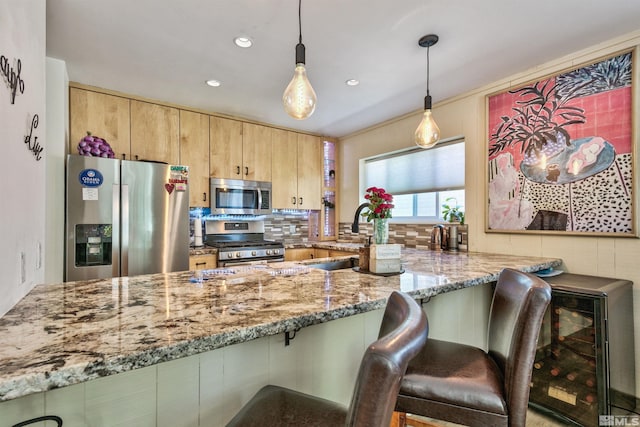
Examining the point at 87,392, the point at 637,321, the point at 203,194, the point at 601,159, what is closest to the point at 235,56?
the point at 203,194

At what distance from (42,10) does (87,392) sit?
1730mm

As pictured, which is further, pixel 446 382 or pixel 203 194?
pixel 203 194

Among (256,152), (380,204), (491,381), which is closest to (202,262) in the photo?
(256,152)

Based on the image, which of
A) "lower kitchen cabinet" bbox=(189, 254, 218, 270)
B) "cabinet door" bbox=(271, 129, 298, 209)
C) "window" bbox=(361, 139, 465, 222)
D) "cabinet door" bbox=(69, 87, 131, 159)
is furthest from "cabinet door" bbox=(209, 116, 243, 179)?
"window" bbox=(361, 139, 465, 222)

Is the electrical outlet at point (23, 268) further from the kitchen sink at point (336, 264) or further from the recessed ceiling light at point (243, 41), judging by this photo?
the recessed ceiling light at point (243, 41)

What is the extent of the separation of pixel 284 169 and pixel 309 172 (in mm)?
397

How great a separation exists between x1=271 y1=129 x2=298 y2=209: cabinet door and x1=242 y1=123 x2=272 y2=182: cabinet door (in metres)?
0.09

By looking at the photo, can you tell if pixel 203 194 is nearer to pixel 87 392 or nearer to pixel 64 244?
pixel 64 244

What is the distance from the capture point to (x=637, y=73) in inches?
76.1

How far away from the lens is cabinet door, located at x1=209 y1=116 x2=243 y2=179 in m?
3.50

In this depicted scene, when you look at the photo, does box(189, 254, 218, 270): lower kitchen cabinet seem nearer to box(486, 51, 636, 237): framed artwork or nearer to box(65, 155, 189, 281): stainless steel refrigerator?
box(65, 155, 189, 281): stainless steel refrigerator

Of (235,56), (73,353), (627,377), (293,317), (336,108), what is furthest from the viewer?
(336,108)

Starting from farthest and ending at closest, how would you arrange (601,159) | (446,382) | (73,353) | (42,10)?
(601,159)
(42,10)
(446,382)
(73,353)

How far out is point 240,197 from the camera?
3678mm
